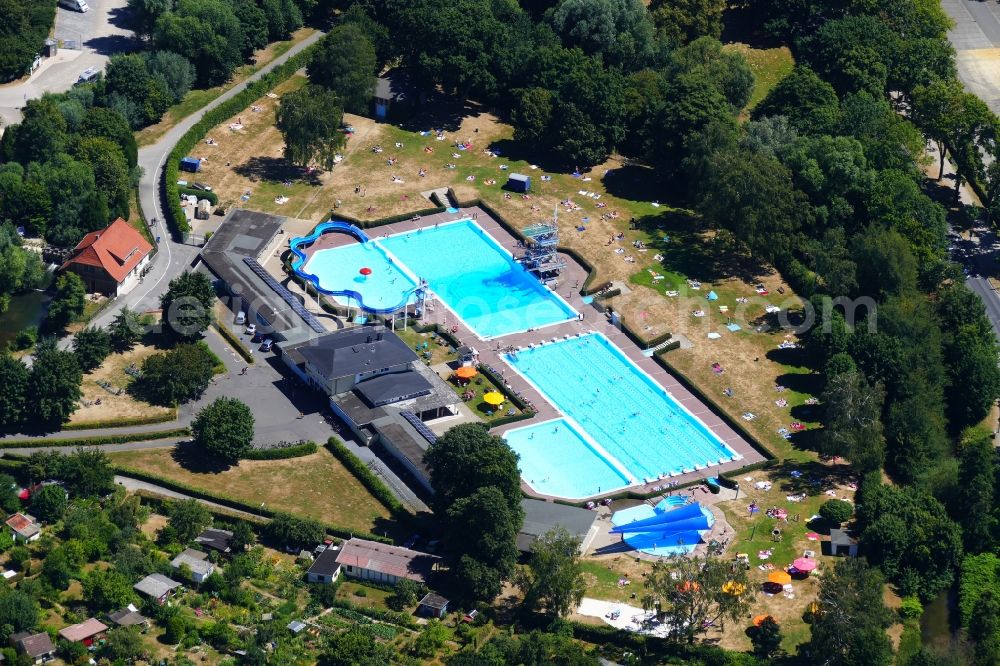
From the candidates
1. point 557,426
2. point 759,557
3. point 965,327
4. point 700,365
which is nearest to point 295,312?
point 557,426

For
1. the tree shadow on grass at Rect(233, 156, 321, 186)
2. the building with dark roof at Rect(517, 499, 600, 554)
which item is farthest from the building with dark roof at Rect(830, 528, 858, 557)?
the tree shadow on grass at Rect(233, 156, 321, 186)

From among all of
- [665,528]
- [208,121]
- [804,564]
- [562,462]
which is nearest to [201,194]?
[208,121]

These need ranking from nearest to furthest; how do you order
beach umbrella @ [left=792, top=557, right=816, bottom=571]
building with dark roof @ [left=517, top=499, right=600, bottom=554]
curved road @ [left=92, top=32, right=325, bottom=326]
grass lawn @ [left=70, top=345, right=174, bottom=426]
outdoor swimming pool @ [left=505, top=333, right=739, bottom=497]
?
beach umbrella @ [left=792, top=557, right=816, bottom=571]
building with dark roof @ [left=517, top=499, right=600, bottom=554]
grass lawn @ [left=70, top=345, right=174, bottom=426]
outdoor swimming pool @ [left=505, top=333, right=739, bottom=497]
curved road @ [left=92, top=32, right=325, bottom=326]

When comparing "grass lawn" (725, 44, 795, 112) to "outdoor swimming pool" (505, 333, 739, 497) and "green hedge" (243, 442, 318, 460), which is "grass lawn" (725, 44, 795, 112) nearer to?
"outdoor swimming pool" (505, 333, 739, 497)

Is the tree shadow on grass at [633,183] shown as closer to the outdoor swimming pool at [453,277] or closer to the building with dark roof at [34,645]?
the outdoor swimming pool at [453,277]

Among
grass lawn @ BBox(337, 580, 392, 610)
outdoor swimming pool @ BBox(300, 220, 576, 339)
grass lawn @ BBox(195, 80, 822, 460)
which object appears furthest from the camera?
outdoor swimming pool @ BBox(300, 220, 576, 339)

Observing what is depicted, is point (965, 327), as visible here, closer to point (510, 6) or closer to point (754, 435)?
point (754, 435)

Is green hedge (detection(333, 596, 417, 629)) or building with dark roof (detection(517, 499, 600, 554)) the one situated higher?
building with dark roof (detection(517, 499, 600, 554))
